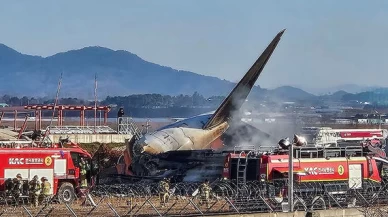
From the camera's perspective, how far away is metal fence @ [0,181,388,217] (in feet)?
Answer: 99.6

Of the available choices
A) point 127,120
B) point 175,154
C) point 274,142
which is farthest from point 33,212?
point 127,120

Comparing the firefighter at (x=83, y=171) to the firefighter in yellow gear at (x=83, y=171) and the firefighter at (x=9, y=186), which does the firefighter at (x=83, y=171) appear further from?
the firefighter at (x=9, y=186)

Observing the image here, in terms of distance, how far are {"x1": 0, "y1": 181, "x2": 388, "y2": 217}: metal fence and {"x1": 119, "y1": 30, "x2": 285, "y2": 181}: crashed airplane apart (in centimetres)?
1051

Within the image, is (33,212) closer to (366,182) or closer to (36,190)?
(36,190)

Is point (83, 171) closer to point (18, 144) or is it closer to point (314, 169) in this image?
point (18, 144)

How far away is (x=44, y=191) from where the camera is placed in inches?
1416

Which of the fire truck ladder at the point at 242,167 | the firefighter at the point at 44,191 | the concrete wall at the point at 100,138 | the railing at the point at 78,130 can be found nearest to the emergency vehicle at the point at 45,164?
the firefighter at the point at 44,191

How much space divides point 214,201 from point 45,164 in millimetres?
10721

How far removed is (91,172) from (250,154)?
7.63m

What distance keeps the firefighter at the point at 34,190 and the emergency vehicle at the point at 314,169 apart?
809 centimetres

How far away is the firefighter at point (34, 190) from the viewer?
3512cm

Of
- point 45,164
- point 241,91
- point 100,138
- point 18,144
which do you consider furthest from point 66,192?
point 100,138

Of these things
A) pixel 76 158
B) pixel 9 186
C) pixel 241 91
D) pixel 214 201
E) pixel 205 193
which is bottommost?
pixel 9 186

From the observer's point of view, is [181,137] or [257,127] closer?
[181,137]
